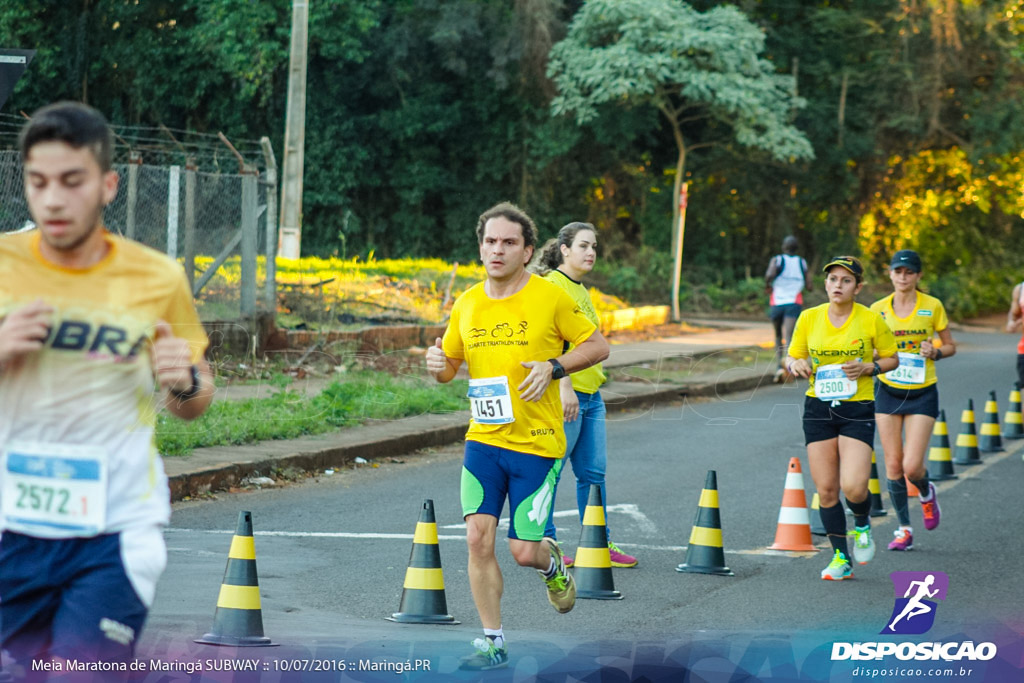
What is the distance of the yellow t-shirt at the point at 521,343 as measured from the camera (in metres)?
5.77

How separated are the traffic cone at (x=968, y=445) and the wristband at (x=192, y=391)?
1101 cm

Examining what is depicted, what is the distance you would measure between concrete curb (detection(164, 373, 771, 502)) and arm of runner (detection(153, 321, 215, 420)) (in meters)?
6.24

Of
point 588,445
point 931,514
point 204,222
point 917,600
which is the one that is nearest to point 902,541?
point 931,514

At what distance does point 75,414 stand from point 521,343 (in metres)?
2.69

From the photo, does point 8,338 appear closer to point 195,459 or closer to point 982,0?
point 195,459

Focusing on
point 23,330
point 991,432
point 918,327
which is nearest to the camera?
point 23,330

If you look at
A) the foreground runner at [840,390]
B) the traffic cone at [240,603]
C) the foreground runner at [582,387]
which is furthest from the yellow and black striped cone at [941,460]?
the traffic cone at [240,603]

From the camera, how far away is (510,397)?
225 inches

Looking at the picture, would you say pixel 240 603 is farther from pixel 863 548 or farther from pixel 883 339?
pixel 883 339

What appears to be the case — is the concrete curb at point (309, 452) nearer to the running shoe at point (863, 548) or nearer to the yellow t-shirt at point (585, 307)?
the yellow t-shirt at point (585, 307)

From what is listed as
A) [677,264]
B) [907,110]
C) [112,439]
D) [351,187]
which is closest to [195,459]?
[112,439]

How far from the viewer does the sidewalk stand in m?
10.1

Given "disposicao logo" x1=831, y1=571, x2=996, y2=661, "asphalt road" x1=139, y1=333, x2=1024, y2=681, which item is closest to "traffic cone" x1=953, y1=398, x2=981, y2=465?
"asphalt road" x1=139, y1=333, x2=1024, y2=681

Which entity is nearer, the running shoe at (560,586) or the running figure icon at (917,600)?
the running shoe at (560,586)
